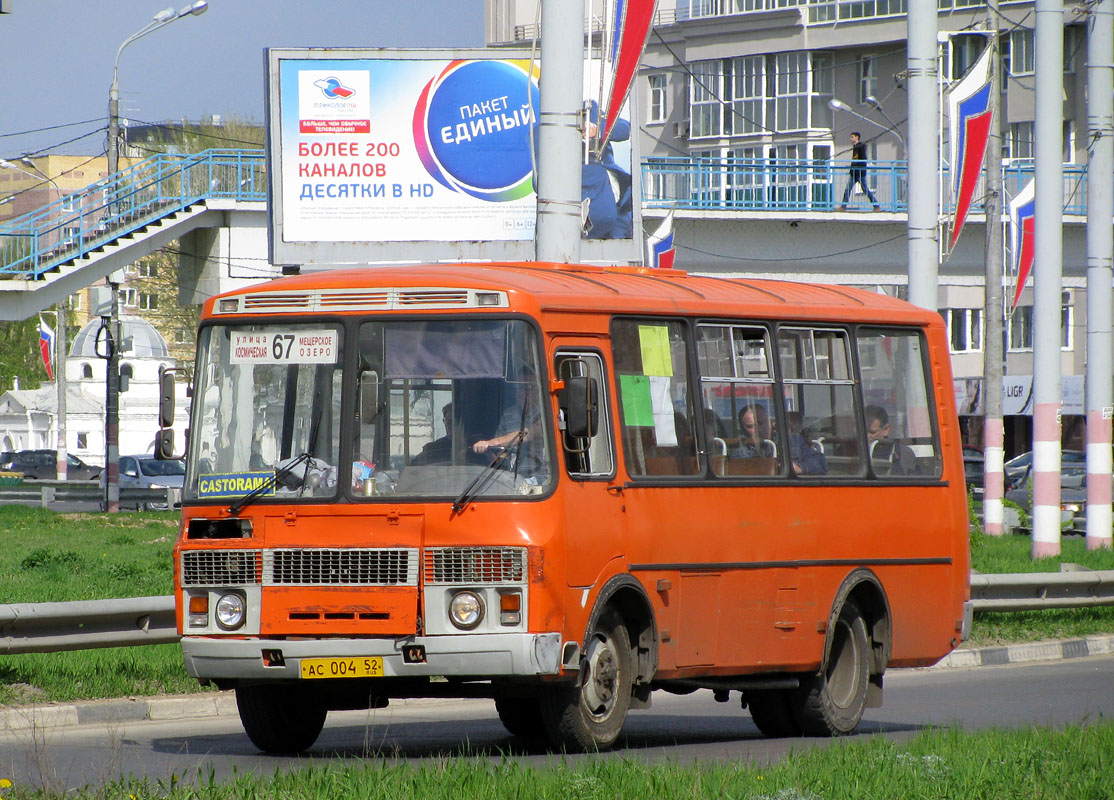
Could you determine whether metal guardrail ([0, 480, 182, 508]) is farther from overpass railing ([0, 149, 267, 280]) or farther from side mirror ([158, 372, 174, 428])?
side mirror ([158, 372, 174, 428])

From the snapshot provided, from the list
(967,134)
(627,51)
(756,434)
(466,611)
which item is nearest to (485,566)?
(466,611)

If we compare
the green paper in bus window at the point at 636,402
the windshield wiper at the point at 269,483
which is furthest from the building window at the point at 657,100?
the windshield wiper at the point at 269,483

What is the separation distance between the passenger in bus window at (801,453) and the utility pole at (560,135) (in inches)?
105

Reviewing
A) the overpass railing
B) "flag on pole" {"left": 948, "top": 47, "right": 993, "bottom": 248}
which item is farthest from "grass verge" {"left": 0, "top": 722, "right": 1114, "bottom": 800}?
the overpass railing

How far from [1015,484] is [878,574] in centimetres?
3367

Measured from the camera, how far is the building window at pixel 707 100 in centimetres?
7094

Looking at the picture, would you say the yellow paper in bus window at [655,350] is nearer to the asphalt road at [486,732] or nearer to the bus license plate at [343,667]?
the asphalt road at [486,732]

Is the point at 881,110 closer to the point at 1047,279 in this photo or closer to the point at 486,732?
the point at 1047,279

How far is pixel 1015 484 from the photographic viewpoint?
146 ft

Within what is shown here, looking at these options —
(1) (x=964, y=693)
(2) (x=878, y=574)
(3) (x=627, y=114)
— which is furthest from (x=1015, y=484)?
(2) (x=878, y=574)

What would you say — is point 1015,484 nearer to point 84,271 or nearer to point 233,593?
point 84,271

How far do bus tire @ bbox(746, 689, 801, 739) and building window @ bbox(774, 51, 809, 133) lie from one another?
58.4 m

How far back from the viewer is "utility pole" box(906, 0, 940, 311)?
18141 mm

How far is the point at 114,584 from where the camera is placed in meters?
19.3
